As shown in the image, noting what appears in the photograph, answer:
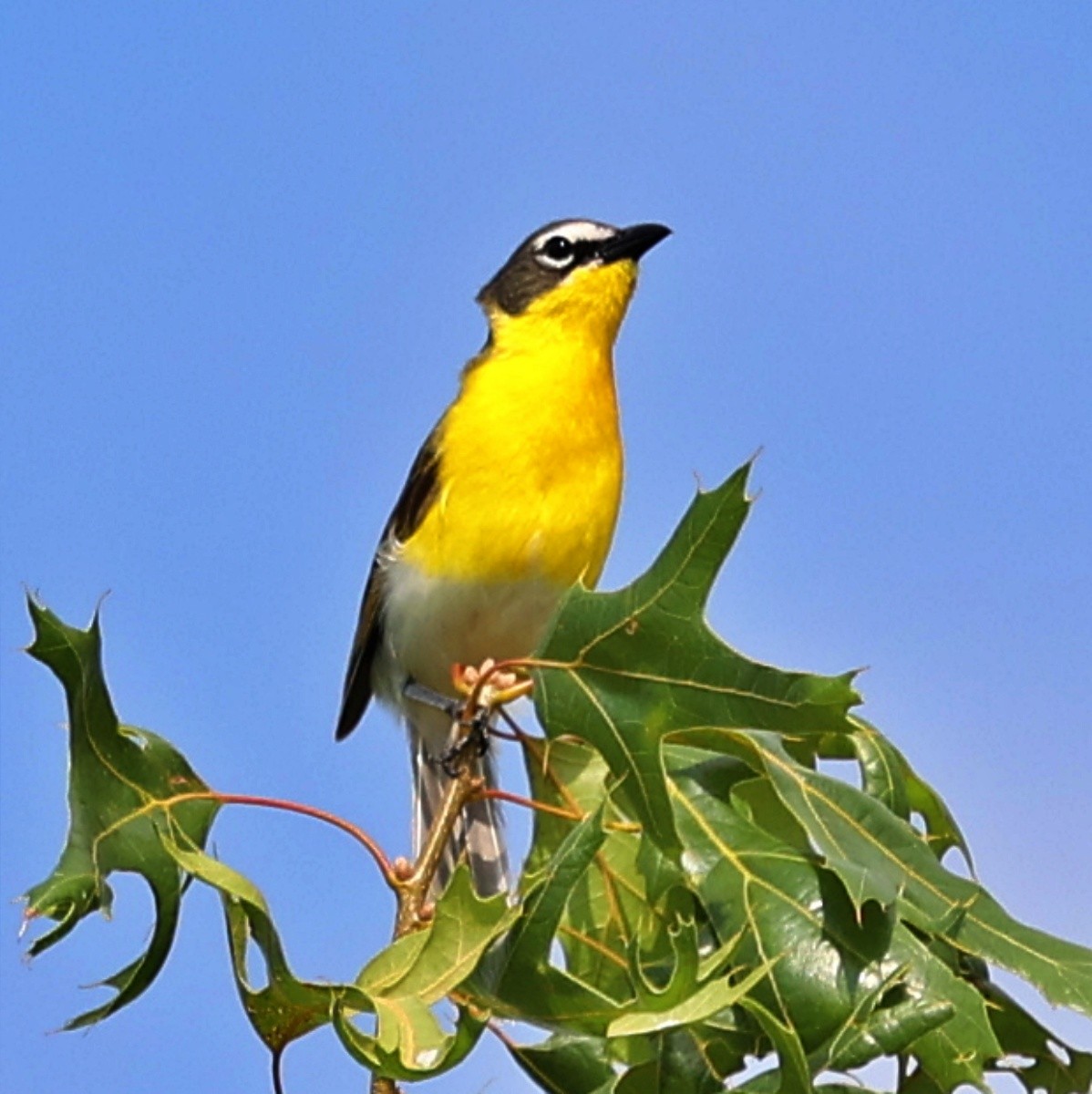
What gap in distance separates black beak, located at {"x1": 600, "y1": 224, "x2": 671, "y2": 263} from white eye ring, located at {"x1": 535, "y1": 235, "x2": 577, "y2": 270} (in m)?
0.20

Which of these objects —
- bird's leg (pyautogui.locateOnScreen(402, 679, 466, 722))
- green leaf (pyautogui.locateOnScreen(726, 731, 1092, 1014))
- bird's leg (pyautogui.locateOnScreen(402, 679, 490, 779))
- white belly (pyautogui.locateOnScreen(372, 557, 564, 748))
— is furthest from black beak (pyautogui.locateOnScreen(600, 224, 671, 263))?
green leaf (pyautogui.locateOnScreen(726, 731, 1092, 1014))

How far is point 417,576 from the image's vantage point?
24.7ft

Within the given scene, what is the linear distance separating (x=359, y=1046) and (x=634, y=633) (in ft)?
3.47

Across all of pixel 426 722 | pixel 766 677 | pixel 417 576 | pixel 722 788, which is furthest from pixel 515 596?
pixel 766 677

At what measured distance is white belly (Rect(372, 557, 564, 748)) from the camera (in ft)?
23.7

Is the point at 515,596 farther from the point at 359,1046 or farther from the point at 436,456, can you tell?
the point at 359,1046

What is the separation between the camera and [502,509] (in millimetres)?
7191

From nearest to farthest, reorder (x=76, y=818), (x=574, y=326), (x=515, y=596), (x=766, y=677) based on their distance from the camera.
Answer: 1. (x=766, y=677)
2. (x=76, y=818)
3. (x=515, y=596)
4. (x=574, y=326)

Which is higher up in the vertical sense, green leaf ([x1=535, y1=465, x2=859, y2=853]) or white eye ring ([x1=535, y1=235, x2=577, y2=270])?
white eye ring ([x1=535, y1=235, x2=577, y2=270])

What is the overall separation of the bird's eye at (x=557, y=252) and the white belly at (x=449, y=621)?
1520 mm

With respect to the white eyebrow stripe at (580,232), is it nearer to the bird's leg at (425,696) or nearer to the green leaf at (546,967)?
the bird's leg at (425,696)

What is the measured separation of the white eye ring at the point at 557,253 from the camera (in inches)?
322

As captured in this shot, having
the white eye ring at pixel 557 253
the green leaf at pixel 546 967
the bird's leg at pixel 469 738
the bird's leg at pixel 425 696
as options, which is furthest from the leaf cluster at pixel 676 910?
the white eye ring at pixel 557 253

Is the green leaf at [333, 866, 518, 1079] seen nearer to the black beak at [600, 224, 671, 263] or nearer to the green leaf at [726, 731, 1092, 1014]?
the green leaf at [726, 731, 1092, 1014]
